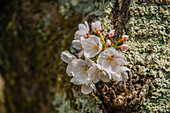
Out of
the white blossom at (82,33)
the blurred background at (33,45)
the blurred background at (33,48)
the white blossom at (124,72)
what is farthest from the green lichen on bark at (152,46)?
the blurred background at (33,45)

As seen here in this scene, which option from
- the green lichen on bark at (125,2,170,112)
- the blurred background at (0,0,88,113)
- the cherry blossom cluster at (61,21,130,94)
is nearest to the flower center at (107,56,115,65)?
the cherry blossom cluster at (61,21,130,94)

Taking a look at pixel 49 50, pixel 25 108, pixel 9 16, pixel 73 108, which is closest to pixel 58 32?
pixel 49 50

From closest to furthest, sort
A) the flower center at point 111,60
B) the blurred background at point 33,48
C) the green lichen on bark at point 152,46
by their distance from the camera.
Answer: the flower center at point 111,60 < the green lichen on bark at point 152,46 < the blurred background at point 33,48

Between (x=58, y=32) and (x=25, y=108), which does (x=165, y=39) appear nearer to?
(x=58, y=32)

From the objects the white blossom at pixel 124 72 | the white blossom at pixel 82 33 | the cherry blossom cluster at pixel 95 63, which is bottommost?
the white blossom at pixel 124 72

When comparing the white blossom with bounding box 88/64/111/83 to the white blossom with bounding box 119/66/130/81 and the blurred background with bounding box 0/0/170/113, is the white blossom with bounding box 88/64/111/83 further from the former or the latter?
the blurred background with bounding box 0/0/170/113

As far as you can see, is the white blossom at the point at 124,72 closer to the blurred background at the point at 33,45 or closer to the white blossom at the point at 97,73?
the white blossom at the point at 97,73

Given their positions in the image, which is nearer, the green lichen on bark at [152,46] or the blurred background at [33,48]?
the green lichen on bark at [152,46]
